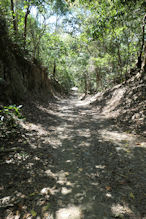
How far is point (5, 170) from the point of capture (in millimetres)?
3215

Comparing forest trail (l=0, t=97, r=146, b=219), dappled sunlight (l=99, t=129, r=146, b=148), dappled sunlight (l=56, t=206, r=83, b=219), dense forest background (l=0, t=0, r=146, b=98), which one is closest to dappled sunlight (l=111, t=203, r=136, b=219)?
forest trail (l=0, t=97, r=146, b=219)

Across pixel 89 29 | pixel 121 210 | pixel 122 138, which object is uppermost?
pixel 89 29

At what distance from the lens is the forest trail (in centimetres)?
227

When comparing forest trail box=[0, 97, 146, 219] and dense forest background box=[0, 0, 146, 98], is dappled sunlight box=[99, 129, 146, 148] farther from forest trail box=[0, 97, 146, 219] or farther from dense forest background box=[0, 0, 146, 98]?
dense forest background box=[0, 0, 146, 98]

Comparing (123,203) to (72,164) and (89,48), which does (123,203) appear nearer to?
(72,164)

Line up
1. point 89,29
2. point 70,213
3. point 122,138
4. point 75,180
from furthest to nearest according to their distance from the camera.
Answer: point 89,29 → point 122,138 → point 75,180 → point 70,213

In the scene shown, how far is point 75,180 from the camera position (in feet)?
10.0

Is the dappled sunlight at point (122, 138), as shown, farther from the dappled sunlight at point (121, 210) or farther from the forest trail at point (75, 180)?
the dappled sunlight at point (121, 210)

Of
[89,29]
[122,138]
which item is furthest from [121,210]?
[89,29]

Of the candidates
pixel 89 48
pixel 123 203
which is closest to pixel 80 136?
pixel 123 203

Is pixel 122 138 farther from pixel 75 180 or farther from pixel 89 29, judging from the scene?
pixel 89 29

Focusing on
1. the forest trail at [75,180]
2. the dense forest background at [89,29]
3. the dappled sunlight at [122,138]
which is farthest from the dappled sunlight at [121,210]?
the dense forest background at [89,29]

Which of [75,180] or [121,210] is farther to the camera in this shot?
[75,180]

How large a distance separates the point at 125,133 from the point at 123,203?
3.81 metres
